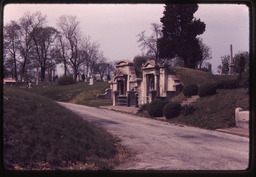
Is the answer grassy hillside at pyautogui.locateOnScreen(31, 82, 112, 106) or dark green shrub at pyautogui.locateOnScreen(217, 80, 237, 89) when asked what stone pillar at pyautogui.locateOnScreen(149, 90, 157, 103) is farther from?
grassy hillside at pyautogui.locateOnScreen(31, 82, 112, 106)

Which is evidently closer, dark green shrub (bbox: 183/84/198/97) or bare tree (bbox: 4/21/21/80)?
bare tree (bbox: 4/21/21/80)

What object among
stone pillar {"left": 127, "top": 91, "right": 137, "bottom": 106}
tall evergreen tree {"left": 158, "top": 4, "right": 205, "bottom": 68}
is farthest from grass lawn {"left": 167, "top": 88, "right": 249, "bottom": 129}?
stone pillar {"left": 127, "top": 91, "right": 137, "bottom": 106}

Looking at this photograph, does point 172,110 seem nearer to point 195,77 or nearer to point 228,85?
point 228,85

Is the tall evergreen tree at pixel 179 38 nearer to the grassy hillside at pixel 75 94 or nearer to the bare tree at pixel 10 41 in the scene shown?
the grassy hillside at pixel 75 94

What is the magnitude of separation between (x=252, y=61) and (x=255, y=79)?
37 cm

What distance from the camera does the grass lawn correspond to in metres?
16.1

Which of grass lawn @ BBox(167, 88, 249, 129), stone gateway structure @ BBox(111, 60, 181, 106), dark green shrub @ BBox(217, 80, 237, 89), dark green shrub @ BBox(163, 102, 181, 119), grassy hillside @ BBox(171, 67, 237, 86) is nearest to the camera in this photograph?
grass lawn @ BBox(167, 88, 249, 129)

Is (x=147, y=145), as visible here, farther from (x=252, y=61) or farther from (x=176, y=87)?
(x=176, y=87)

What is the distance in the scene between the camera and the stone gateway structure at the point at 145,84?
90.2ft

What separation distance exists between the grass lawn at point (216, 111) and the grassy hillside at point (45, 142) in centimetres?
955

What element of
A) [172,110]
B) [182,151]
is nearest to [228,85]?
[172,110]

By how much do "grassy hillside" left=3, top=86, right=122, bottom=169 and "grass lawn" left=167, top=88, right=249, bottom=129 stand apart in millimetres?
9552

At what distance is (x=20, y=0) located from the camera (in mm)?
4543

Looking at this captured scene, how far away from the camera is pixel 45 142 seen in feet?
23.5
